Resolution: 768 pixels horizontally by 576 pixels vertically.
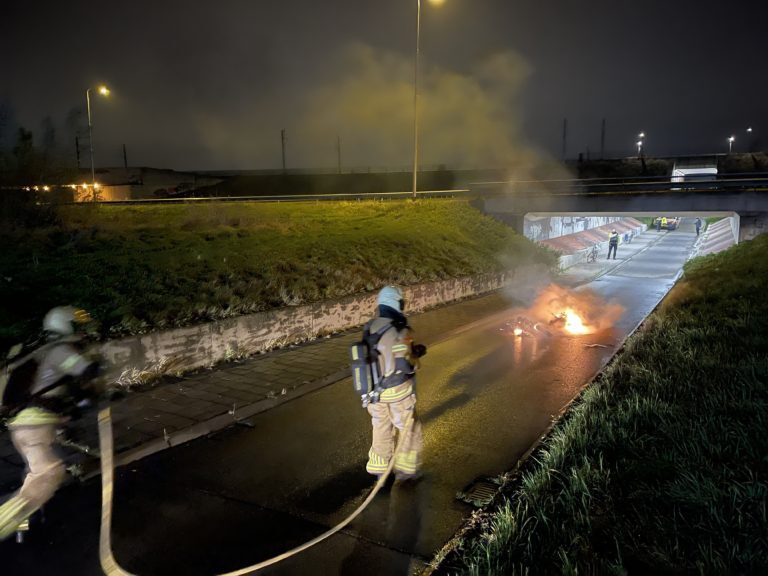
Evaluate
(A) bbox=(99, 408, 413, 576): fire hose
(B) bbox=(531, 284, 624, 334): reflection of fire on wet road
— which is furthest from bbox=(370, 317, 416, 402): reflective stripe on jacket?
(B) bbox=(531, 284, 624, 334): reflection of fire on wet road

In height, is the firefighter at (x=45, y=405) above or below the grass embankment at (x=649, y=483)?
above

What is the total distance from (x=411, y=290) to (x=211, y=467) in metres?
8.80

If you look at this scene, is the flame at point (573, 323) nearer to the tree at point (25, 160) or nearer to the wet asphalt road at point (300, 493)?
the wet asphalt road at point (300, 493)

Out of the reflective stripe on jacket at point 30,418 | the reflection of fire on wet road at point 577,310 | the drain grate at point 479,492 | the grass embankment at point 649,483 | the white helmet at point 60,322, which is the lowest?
the reflection of fire on wet road at point 577,310

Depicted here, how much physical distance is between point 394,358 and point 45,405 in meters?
2.86

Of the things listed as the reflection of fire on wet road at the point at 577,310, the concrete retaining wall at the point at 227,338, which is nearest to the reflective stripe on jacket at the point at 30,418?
the concrete retaining wall at the point at 227,338

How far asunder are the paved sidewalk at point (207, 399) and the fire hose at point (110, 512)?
0.50ft

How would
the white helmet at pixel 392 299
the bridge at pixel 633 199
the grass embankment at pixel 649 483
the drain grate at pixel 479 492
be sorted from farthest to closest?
1. the bridge at pixel 633 199
2. the white helmet at pixel 392 299
3. the drain grate at pixel 479 492
4. the grass embankment at pixel 649 483

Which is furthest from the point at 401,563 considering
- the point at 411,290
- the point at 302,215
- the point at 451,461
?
the point at 302,215

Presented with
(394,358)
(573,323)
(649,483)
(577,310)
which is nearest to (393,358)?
(394,358)

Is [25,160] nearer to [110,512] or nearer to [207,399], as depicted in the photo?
[207,399]

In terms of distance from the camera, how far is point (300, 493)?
15.7ft

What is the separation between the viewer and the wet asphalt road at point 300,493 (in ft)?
12.7

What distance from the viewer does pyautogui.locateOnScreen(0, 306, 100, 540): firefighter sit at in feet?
13.1
